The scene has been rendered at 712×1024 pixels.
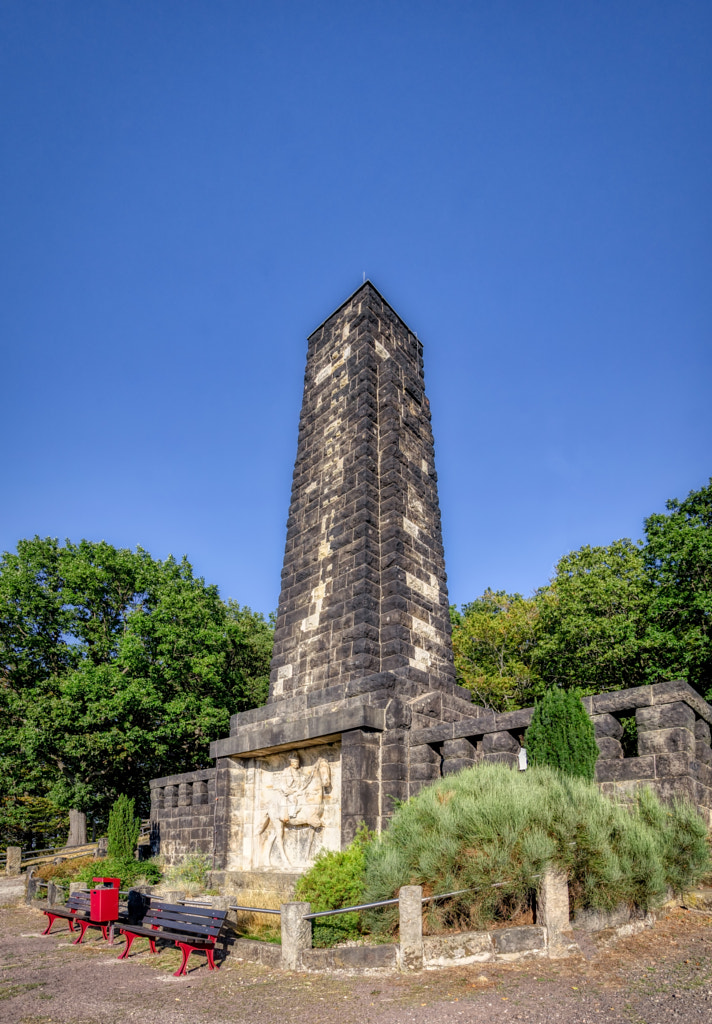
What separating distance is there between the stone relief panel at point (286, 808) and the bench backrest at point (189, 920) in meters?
2.27

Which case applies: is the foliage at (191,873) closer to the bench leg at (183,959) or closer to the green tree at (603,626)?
the bench leg at (183,959)

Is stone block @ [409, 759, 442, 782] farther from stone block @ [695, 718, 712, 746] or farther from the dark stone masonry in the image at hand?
stone block @ [695, 718, 712, 746]

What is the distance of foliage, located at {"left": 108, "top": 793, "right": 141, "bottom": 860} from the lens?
48.1 feet

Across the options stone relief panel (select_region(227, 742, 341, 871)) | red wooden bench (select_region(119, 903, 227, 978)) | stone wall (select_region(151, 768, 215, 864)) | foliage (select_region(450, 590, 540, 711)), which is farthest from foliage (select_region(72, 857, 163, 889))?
foliage (select_region(450, 590, 540, 711))

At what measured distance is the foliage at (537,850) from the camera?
21.0 ft

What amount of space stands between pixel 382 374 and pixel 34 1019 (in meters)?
10.7

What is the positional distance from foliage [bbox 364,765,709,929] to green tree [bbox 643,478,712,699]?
46.1ft

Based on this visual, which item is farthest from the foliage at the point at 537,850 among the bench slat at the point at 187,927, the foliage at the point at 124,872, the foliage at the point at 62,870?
the foliage at the point at 62,870

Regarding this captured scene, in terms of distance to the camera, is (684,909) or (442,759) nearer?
(684,909)

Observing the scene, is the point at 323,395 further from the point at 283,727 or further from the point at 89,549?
the point at 89,549

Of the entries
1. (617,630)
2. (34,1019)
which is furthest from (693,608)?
(34,1019)

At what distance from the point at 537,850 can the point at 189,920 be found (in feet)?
13.9

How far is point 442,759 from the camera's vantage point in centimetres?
938

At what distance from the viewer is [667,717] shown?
7.43 metres
